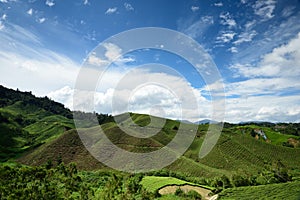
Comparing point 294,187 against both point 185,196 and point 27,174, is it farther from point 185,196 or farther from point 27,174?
point 27,174

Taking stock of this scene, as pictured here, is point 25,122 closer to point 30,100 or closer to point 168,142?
point 30,100

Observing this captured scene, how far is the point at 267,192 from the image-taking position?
25062mm

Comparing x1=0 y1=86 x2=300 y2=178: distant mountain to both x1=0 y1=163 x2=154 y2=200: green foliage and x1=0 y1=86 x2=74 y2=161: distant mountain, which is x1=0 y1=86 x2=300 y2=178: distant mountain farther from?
x1=0 y1=163 x2=154 y2=200: green foliage

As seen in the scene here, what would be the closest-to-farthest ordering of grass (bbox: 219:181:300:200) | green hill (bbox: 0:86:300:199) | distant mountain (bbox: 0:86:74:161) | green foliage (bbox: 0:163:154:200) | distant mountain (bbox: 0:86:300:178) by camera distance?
green foliage (bbox: 0:163:154:200) < grass (bbox: 219:181:300:200) < green hill (bbox: 0:86:300:199) < distant mountain (bbox: 0:86:300:178) < distant mountain (bbox: 0:86:74:161)

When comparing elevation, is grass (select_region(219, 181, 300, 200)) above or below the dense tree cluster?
below

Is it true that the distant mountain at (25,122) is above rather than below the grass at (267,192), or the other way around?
above

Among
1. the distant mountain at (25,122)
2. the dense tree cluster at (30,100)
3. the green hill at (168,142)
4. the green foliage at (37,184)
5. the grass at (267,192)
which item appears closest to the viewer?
the green foliage at (37,184)

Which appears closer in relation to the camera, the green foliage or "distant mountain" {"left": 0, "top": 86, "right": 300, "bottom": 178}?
the green foliage

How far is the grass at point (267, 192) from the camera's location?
75.9 feet

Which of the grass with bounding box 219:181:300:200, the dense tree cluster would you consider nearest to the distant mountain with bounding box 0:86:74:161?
the dense tree cluster

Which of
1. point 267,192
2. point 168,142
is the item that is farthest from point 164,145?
point 267,192

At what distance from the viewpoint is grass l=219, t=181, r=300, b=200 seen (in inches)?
911

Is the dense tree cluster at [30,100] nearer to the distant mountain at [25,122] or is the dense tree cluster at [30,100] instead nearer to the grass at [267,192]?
the distant mountain at [25,122]

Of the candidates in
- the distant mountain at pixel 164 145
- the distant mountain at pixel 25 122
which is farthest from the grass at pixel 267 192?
the distant mountain at pixel 25 122
